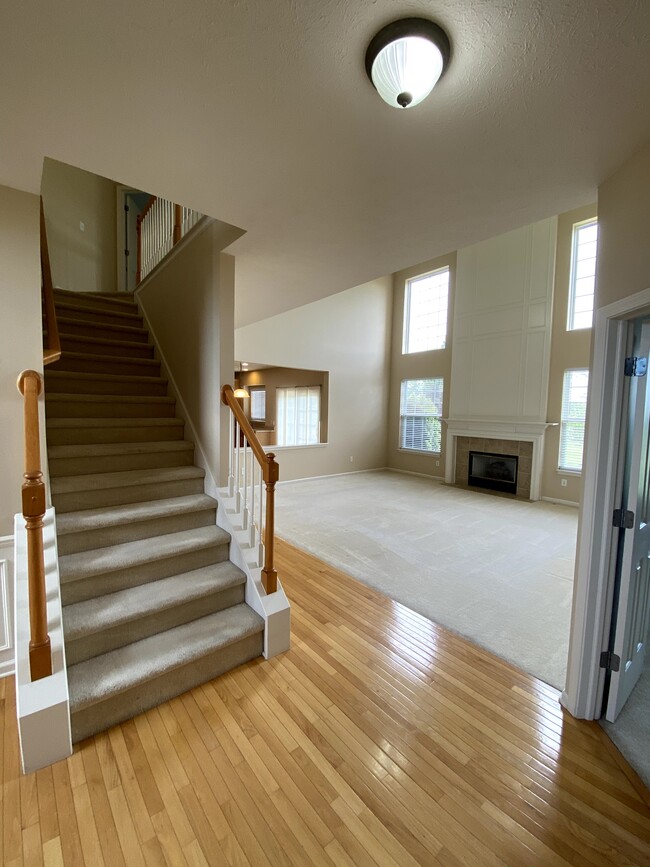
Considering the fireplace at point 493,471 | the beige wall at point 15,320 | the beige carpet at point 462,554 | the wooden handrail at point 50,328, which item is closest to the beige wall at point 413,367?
the fireplace at point 493,471

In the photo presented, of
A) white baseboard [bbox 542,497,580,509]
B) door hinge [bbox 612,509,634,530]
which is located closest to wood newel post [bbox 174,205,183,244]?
door hinge [bbox 612,509,634,530]

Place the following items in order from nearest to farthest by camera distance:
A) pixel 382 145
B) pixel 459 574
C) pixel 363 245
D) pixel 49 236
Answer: pixel 382 145, pixel 363 245, pixel 459 574, pixel 49 236

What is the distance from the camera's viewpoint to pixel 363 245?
8.23ft

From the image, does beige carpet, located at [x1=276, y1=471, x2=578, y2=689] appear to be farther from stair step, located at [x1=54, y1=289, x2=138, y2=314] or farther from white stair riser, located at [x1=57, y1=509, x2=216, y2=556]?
stair step, located at [x1=54, y1=289, x2=138, y2=314]

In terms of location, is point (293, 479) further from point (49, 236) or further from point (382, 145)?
point (382, 145)

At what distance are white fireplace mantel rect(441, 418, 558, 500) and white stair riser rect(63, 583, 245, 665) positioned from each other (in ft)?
18.7

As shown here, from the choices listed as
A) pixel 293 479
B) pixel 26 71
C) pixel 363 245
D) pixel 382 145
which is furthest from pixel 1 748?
pixel 293 479

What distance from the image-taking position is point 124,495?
2.52 meters

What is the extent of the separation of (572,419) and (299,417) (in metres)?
5.10

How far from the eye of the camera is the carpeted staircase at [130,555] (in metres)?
1.82

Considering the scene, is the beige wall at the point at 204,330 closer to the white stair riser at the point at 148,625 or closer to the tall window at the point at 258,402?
the white stair riser at the point at 148,625

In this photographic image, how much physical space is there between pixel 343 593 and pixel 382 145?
9.50ft

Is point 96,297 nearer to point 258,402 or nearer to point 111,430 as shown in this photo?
point 111,430

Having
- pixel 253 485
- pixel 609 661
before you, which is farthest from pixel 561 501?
pixel 253 485
